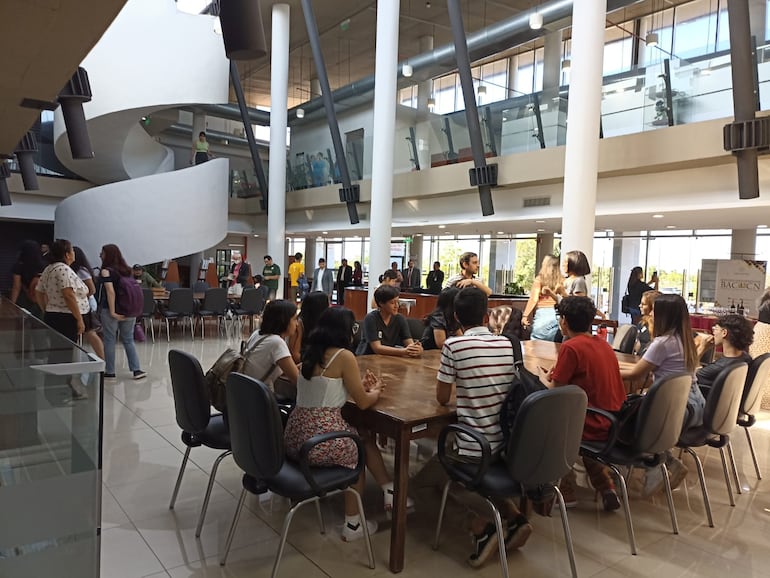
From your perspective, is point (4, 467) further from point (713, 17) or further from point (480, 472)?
point (713, 17)

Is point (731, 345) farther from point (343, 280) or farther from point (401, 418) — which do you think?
point (343, 280)

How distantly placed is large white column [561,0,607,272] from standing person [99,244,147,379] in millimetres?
5494

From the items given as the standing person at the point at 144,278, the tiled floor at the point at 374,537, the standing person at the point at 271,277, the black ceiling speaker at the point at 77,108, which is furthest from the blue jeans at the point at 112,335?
the standing person at the point at 271,277

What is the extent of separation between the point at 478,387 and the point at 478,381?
29 millimetres

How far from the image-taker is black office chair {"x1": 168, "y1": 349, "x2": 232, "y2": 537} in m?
2.96

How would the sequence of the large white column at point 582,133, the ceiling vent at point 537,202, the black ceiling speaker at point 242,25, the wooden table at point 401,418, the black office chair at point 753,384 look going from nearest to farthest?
the black ceiling speaker at point 242,25 → the wooden table at point 401,418 → the black office chair at point 753,384 → the large white column at point 582,133 → the ceiling vent at point 537,202

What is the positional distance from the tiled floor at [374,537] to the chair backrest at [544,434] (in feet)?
1.97

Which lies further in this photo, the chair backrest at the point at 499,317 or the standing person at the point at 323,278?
the standing person at the point at 323,278

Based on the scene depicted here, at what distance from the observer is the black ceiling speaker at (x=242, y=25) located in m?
1.97

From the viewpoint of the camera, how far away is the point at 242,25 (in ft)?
6.50

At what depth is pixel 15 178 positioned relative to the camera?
15.8 meters

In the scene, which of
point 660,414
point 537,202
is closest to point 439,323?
point 660,414

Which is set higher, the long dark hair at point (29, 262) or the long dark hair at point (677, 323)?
the long dark hair at point (29, 262)

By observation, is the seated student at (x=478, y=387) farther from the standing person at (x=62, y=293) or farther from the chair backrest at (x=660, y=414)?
the standing person at (x=62, y=293)
